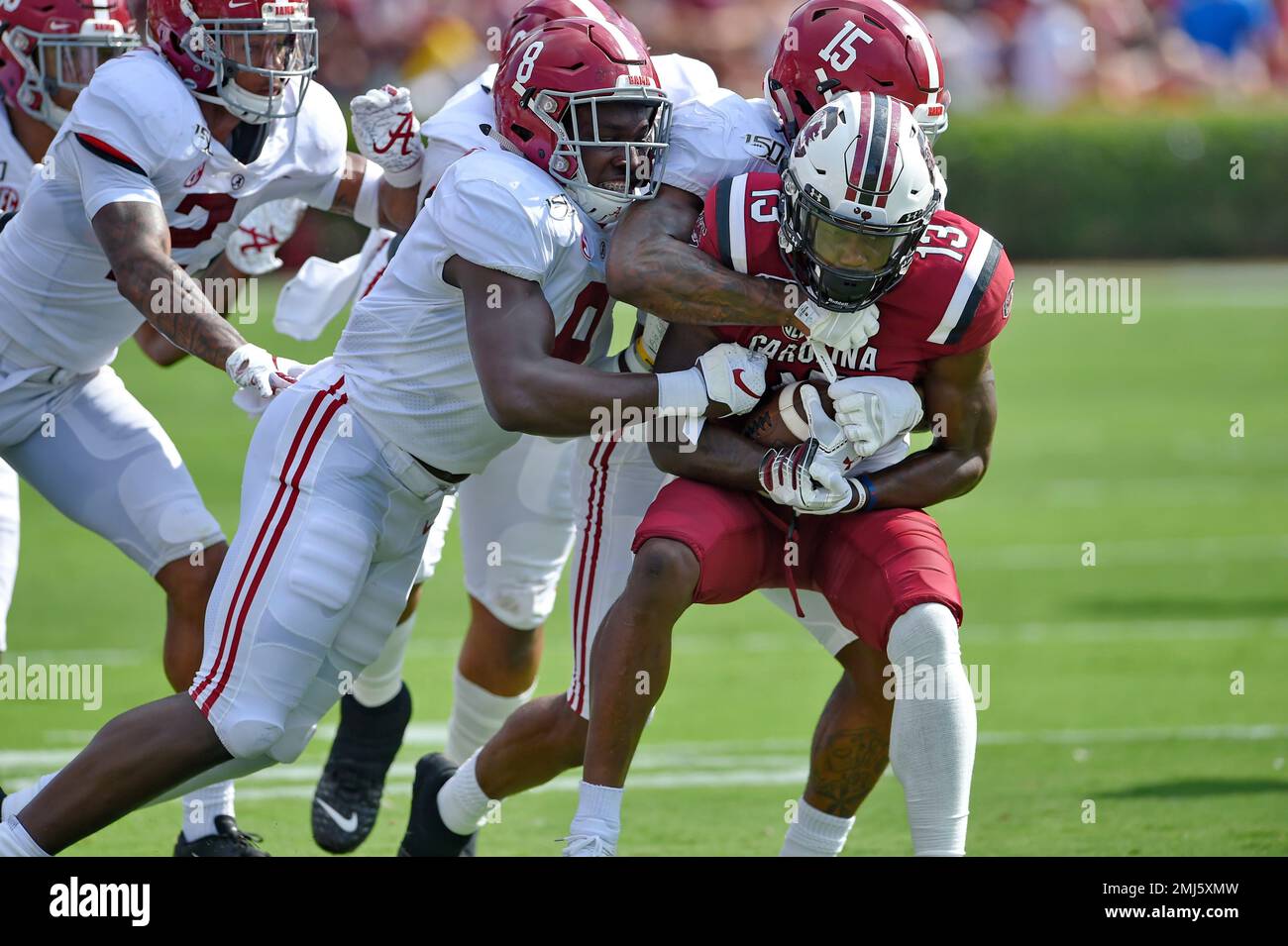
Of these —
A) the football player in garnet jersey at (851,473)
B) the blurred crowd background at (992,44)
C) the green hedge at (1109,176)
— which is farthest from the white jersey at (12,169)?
the green hedge at (1109,176)

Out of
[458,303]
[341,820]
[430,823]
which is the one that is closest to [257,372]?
[458,303]

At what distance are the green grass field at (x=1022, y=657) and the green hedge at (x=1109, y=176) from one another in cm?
476

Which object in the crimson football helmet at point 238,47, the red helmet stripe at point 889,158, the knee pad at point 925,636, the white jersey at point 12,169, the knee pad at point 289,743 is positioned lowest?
the knee pad at point 289,743

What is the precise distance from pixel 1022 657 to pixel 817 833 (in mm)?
3373

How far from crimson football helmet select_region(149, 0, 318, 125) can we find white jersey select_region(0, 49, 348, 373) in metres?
0.06

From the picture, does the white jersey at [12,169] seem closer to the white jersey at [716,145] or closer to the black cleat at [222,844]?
the black cleat at [222,844]

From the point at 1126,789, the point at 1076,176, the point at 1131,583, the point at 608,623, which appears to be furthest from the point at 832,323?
the point at 1076,176

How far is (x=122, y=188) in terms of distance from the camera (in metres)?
4.43

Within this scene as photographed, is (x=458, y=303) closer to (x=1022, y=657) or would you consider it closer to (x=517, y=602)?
(x=517, y=602)

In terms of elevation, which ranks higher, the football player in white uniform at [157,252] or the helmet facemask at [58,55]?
the helmet facemask at [58,55]

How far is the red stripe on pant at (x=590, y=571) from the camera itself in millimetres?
4414

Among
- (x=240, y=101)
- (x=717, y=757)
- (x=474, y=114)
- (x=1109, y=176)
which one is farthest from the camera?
(x=1109, y=176)

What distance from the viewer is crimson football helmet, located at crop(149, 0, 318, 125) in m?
4.54

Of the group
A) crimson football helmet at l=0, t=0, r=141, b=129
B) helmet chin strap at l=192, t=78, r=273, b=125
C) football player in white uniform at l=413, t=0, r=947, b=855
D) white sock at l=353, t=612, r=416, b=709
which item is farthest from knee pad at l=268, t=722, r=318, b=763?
crimson football helmet at l=0, t=0, r=141, b=129
